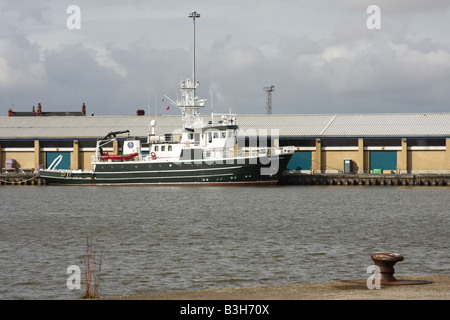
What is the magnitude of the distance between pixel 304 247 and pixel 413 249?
3618 millimetres

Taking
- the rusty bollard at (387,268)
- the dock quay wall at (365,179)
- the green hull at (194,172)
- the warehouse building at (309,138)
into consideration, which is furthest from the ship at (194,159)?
the rusty bollard at (387,268)

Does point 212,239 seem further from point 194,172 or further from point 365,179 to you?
point 365,179

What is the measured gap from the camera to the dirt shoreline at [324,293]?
1161cm

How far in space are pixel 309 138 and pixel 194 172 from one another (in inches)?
514

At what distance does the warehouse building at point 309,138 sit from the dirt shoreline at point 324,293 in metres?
52.3

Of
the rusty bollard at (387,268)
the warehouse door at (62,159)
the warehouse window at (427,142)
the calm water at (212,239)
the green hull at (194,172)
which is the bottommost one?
the calm water at (212,239)

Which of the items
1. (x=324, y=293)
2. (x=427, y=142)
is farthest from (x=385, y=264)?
(x=427, y=142)

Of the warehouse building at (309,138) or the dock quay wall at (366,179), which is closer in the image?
the dock quay wall at (366,179)

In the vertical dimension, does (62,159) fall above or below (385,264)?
above

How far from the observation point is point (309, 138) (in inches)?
2608

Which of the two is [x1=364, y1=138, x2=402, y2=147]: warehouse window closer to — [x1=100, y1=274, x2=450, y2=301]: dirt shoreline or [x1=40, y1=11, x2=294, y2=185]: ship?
[x1=40, y1=11, x2=294, y2=185]: ship

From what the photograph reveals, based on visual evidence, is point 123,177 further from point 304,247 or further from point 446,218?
point 304,247

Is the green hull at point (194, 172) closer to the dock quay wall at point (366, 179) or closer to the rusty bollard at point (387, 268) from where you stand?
the dock quay wall at point (366, 179)

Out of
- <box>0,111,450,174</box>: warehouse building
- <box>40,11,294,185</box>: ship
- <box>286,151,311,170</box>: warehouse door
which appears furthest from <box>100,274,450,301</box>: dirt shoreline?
<box>286,151,311,170</box>: warehouse door
